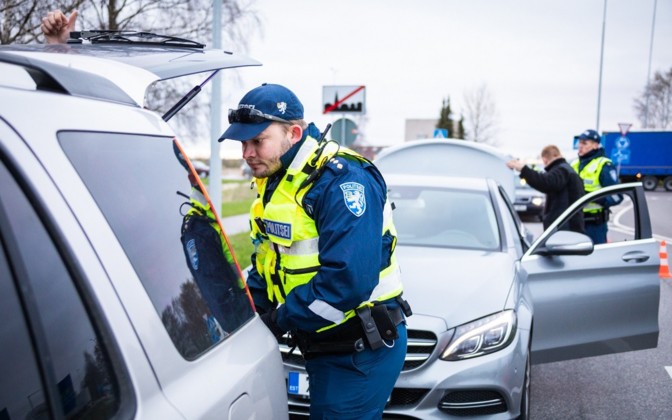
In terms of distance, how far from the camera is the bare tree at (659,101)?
61.2 metres

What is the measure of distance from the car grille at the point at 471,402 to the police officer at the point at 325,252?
99 centimetres

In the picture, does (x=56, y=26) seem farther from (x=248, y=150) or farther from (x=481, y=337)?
(x=481, y=337)

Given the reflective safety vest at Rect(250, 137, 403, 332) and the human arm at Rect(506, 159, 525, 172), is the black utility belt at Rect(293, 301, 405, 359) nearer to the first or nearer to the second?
the reflective safety vest at Rect(250, 137, 403, 332)

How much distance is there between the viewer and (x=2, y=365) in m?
1.14

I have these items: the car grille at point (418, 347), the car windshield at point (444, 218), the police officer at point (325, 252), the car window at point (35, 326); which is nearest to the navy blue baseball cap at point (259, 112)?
the police officer at point (325, 252)

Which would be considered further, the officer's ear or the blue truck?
the blue truck

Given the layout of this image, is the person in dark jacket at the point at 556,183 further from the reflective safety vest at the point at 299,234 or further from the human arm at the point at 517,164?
the reflective safety vest at the point at 299,234

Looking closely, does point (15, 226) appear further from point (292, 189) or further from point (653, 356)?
point (653, 356)

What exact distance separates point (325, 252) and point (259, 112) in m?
0.54

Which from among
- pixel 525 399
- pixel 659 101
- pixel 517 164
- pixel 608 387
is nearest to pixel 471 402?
pixel 525 399

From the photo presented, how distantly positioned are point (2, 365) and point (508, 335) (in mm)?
2831

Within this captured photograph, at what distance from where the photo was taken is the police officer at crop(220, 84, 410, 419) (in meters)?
2.16

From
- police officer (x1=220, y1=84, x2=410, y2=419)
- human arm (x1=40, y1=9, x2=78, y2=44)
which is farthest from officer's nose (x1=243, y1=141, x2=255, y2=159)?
human arm (x1=40, y1=9, x2=78, y2=44)

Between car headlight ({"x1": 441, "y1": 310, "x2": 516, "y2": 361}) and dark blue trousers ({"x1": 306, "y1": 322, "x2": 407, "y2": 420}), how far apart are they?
1.05 meters
